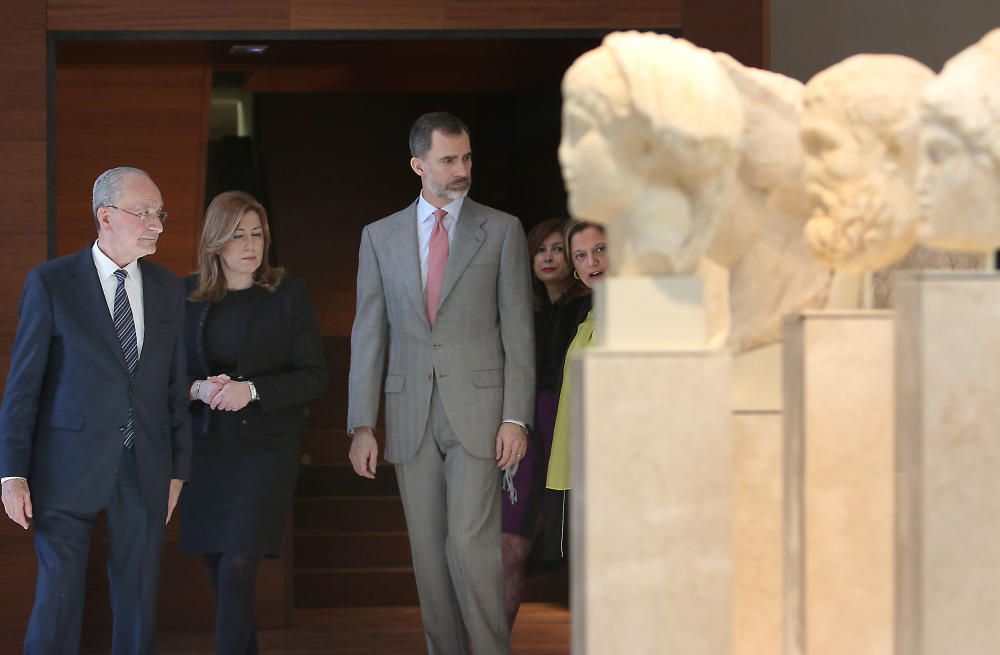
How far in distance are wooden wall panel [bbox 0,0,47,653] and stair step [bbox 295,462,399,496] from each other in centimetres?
221

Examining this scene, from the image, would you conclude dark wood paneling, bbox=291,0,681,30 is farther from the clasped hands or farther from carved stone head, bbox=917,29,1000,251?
carved stone head, bbox=917,29,1000,251

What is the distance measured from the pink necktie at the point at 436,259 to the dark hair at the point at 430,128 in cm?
22

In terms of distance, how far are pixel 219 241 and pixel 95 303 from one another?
1.96 ft

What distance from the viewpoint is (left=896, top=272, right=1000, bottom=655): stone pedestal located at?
116 inches

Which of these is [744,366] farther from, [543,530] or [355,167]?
[355,167]

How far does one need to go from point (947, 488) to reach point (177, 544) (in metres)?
4.30

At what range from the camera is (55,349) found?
4.77 m

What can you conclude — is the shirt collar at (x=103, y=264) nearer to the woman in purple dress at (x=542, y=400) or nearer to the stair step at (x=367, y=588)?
the woman in purple dress at (x=542, y=400)

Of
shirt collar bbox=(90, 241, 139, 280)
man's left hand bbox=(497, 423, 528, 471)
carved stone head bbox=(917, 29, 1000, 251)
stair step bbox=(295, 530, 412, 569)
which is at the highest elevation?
carved stone head bbox=(917, 29, 1000, 251)

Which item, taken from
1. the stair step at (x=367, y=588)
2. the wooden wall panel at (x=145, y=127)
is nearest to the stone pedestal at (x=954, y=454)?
the stair step at (x=367, y=588)

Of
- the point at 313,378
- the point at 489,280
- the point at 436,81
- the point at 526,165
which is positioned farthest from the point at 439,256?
the point at 526,165

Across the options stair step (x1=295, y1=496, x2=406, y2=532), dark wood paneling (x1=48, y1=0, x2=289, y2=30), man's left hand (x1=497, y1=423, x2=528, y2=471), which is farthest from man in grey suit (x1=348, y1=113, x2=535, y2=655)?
stair step (x1=295, y1=496, x2=406, y2=532)

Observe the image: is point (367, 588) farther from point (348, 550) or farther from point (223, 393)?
point (223, 393)

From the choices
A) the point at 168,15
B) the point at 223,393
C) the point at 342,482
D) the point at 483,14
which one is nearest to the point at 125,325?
the point at 223,393
